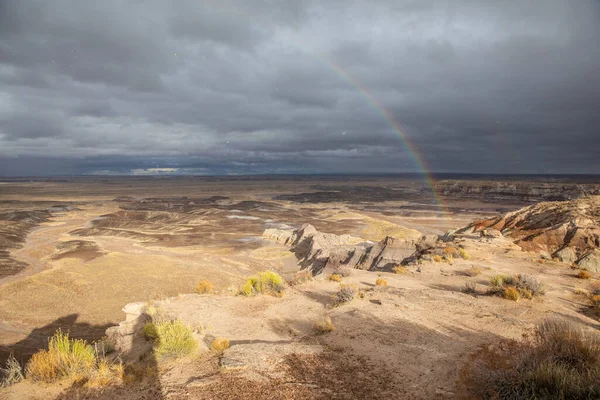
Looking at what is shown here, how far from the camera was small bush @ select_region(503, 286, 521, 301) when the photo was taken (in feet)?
37.0

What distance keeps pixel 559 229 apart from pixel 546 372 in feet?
69.1

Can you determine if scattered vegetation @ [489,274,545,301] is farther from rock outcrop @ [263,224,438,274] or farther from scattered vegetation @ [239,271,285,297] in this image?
rock outcrop @ [263,224,438,274]

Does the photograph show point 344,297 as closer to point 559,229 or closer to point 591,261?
point 591,261

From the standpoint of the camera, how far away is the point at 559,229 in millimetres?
21219

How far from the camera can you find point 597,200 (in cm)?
2631

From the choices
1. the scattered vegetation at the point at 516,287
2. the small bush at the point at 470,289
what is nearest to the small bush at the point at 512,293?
the scattered vegetation at the point at 516,287

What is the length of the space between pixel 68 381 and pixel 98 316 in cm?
1911

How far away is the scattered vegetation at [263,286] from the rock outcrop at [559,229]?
16.0m

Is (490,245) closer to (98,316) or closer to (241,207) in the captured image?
(98,316)

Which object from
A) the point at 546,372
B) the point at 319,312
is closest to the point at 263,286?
the point at 319,312

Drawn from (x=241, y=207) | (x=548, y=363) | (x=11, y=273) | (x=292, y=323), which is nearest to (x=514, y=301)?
(x=548, y=363)

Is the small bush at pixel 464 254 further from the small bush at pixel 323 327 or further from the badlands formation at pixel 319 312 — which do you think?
the small bush at pixel 323 327

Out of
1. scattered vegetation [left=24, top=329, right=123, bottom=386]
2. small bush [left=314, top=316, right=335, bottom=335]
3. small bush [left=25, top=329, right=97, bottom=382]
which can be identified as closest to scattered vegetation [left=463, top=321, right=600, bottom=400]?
small bush [left=314, top=316, right=335, bottom=335]

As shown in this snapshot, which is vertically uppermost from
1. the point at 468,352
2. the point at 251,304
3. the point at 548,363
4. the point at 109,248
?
the point at 548,363
